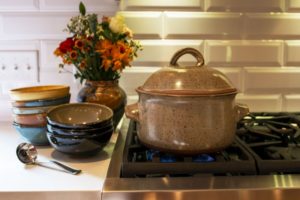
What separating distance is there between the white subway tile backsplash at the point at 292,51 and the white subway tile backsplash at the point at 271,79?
3 cm

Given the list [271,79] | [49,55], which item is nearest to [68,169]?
[49,55]

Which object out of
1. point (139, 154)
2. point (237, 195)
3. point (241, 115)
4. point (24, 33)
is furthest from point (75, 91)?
point (237, 195)

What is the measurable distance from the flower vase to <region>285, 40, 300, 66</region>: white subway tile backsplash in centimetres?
66

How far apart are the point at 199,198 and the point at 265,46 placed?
83 centimetres

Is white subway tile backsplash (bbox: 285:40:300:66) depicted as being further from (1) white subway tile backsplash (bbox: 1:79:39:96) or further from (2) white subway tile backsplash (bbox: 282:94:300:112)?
(1) white subway tile backsplash (bbox: 1:79:39:96)

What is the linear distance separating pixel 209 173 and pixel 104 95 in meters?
0.44

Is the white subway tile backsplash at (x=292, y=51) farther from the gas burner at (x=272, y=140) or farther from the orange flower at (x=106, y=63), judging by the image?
the orange flower at (x=106, y=63)

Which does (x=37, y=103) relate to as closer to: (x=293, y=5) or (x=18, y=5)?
(x=18, y=5)

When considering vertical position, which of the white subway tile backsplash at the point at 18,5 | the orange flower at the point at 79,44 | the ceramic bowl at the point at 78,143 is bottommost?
the ceramic bowl at the point at 78,143

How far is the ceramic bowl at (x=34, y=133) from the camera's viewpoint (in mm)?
859

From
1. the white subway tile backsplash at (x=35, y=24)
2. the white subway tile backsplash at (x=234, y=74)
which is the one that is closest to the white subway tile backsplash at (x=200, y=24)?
the white subway tile backsplash at (x=234, y=74)

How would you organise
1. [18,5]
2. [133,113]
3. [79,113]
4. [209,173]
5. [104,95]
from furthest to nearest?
[18,5] < [104,95] < [79,113] < [133,113] < [209,173]

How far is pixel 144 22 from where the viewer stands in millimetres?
1216

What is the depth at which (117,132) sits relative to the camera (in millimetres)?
1012
